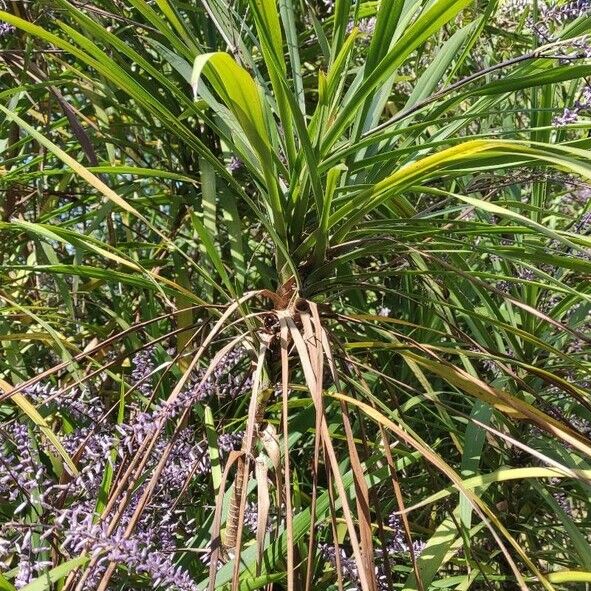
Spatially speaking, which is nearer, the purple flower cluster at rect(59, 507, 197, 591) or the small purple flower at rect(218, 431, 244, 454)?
the purple flower cluster at rect(59, 507, 197, 591)

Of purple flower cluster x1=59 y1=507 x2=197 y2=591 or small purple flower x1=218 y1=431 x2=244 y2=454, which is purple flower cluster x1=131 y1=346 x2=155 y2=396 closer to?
small purple flower x1=218 y1=431 x2=244 y2=454

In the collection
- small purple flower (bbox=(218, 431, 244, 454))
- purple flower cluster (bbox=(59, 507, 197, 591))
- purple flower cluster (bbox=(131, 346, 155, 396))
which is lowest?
purple flower cluster (bbox=(59, 507, 197, 591))

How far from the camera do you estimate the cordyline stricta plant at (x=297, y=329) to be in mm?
728

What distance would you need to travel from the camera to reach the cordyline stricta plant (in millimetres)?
728

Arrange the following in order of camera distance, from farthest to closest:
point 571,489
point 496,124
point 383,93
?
point 496,124 < point 571,489 < point 383,93

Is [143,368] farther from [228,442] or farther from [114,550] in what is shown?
[114,550]

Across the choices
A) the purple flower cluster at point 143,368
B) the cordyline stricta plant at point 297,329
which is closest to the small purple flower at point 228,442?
the cordyline stricta plant at point 297,329

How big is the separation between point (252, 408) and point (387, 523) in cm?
46

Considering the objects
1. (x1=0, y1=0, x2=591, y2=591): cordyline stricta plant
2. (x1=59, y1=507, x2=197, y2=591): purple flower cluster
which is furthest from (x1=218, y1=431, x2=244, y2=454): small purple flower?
(x1=59, y1=507, x2=197, y2=591): purple flower cluster

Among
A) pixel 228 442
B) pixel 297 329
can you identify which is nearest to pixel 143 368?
pixel 228 442

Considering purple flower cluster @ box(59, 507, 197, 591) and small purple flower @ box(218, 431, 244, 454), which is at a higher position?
small purple flower @ box(218, 431, 244, 454)

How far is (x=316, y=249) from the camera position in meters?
0.83

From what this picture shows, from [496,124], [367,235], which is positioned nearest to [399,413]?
[367,235]

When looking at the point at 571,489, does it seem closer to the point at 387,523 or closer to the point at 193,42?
the point at 387,523
